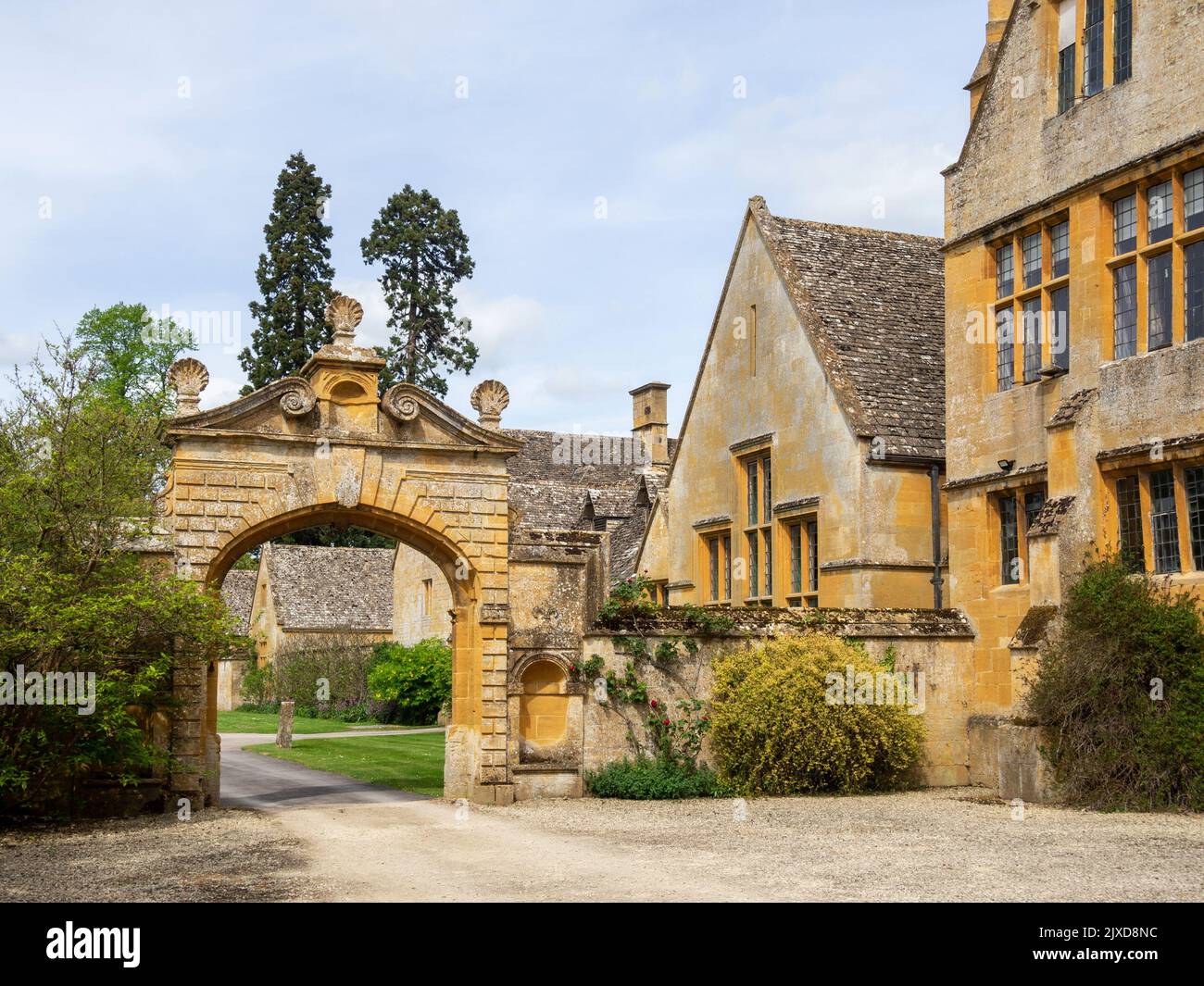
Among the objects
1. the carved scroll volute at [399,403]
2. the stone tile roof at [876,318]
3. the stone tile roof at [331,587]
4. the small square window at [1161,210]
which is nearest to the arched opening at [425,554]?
the carved scroll volute at [399,403]

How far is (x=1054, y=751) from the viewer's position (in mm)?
16031

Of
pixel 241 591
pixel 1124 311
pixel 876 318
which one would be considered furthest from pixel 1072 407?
pixel 241 591

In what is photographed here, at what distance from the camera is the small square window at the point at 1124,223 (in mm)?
17297

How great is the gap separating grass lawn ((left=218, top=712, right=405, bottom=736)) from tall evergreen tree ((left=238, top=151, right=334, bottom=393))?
10.9 m

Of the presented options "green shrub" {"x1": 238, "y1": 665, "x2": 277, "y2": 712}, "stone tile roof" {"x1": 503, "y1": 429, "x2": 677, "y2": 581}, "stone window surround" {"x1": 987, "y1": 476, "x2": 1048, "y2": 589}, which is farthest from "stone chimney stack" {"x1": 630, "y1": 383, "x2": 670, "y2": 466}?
"stone window surround" {"x1": 987, "y1": 476, "x2": 1048, "y2": 589}

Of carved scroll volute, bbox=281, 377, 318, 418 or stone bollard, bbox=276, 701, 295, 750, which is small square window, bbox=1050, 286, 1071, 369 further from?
stone bollard, bbox=276, 701, 295, 750

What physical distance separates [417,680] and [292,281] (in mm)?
16216

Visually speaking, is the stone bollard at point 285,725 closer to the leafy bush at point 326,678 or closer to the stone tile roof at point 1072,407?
the leafy bush at point 326,678

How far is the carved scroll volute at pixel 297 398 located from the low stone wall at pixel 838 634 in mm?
4619

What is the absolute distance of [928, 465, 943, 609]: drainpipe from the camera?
2133cm

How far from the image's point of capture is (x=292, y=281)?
4556cm
